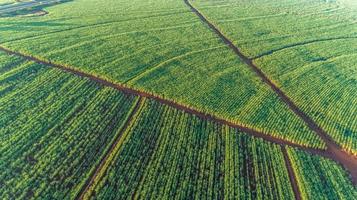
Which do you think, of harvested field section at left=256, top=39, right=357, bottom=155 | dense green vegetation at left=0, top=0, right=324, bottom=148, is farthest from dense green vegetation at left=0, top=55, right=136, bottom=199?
harvested field section at left=256, top=39, right=357, bottom=155

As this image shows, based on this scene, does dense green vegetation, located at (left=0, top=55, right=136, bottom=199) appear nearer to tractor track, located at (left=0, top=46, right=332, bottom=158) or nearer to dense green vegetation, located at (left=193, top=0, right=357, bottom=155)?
tractor track, located at (left=0, top=46, right=332, bottom=158)

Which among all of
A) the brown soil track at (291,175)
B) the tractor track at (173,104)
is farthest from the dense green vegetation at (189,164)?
the tractor track at (173,104)

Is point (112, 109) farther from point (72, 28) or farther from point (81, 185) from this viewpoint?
point (72, 28)

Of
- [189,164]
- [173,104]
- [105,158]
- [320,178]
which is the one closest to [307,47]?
[173,104]

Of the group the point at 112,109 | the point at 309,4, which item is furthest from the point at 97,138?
the point at 309,4

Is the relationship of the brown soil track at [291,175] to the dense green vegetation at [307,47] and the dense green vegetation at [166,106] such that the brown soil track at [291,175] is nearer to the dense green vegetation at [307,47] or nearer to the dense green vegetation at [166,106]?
the dense green vegetation at [166,106]
